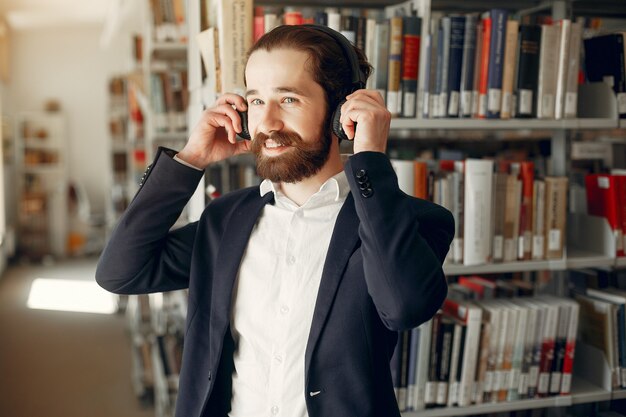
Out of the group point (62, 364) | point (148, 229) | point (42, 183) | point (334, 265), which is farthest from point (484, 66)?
point (42, 183)

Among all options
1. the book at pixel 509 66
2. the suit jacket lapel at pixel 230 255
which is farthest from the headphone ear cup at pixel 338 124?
the book at pixel 509 66

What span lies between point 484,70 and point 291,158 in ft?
3.26

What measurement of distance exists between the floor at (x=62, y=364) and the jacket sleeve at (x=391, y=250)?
9.19 ft

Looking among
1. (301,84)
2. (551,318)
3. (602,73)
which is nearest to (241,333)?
(301,84)

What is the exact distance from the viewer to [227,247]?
4.01 ft

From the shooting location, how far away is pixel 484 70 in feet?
6.27

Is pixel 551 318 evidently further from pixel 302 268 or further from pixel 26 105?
pixel 26 105

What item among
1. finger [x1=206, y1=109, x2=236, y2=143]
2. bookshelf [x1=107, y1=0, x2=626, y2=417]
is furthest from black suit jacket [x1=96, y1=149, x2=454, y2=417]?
bookshelf [x1=107, y1=0, x2=626, y2=417]

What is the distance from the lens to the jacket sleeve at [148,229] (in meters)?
1.23

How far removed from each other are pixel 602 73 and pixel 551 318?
0.81 metres

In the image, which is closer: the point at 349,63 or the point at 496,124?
the point at 349,63

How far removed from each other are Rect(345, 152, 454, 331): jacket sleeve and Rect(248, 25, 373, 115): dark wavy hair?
0.17m

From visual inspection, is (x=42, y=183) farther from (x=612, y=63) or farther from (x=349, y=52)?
(x=349, y=52)

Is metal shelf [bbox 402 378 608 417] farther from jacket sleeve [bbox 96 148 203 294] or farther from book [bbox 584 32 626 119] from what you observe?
jacket sleeve [bbox 96 148 203 294]
